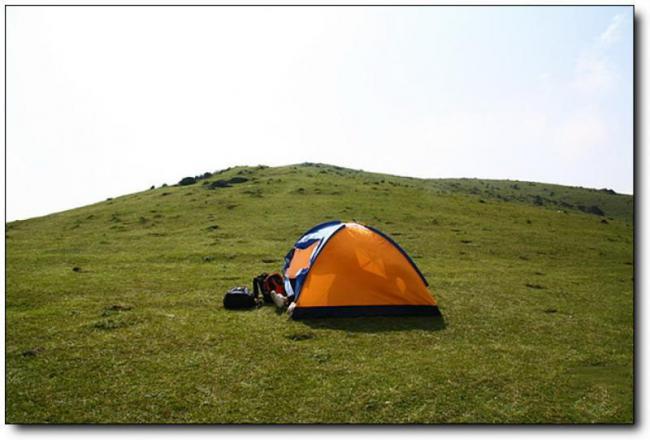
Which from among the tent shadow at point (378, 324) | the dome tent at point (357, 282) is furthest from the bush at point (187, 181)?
the tent shadow at point (378, 324)

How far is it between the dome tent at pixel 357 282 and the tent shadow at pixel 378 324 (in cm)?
22

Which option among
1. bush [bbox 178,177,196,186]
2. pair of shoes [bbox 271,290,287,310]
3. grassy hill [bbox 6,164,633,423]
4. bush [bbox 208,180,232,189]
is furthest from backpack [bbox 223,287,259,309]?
bush [bbox 178,177,196,186]

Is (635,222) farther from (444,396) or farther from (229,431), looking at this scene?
(229,431)

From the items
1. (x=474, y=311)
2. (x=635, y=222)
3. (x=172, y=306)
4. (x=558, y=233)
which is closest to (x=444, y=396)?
(x=635, y=222)

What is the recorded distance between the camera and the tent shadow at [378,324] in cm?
1366

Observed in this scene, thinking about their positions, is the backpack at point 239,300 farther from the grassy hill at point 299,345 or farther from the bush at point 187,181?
the bush at point 187,181

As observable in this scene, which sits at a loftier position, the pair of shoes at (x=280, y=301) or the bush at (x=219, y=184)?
the bush at (x=219, y=184)

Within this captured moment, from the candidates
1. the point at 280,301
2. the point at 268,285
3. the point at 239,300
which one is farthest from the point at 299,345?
the point at 268,285

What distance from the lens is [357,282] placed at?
48.9 ft

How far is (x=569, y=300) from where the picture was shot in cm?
1858

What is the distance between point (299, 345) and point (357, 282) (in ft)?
11.2

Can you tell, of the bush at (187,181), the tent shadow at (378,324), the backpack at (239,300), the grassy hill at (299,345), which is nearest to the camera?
the grassy hill at (299,345)

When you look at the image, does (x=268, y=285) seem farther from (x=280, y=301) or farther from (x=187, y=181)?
(x=187, y=181)

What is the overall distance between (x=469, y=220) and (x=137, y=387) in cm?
3822
